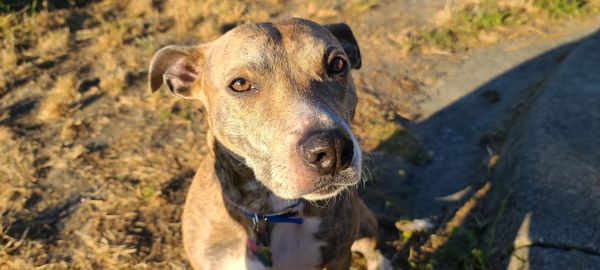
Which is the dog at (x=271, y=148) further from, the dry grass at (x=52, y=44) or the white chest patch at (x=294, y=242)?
the dry grass at (x=52, y=44)

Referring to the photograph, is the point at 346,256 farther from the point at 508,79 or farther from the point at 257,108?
the point at 508,79

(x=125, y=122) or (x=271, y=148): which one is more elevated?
(x=271, y=148)

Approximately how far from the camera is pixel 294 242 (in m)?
3.99

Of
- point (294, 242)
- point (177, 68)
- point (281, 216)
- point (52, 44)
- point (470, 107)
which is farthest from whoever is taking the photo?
point (52, 44)

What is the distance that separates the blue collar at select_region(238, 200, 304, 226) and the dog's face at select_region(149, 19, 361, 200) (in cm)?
51

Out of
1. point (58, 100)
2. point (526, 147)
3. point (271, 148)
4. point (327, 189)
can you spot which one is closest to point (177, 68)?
point (271, 148)

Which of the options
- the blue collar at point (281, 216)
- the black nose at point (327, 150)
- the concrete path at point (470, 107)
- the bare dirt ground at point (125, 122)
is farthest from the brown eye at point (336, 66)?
the concrete path at point (470, 107)

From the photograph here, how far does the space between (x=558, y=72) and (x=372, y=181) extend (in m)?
2.60

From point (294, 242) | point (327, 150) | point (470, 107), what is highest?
point (327, 150)

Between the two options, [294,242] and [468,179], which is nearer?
[294,242]

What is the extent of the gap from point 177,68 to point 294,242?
168 cm

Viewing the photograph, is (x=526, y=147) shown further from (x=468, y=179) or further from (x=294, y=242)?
(x=294, y=242)

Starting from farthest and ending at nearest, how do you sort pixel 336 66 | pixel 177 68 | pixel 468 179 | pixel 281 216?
pixel 468 179 → pixel 177 68 → pixel 281 216 → pixel 336 66

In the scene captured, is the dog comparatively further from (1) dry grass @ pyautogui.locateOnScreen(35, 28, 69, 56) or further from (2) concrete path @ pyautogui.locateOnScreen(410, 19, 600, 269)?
(1) dry grass @ pyautogui.locateOnScreen(35, 28, 69, 56)
